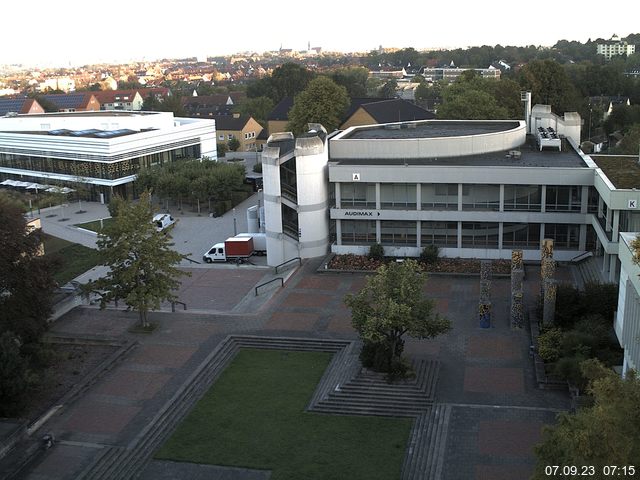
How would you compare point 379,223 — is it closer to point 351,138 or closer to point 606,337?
point 351,138

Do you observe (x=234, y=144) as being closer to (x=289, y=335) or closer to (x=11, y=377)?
(x=289, y=335)

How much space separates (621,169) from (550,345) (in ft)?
46.9

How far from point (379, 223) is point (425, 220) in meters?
2.47

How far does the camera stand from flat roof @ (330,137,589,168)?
1502 inches

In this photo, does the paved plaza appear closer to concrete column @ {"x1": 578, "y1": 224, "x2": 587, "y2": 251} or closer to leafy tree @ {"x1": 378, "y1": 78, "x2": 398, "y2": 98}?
concrete column @ {"x1": 578, "y1": 224, "x2": 587, "y2": 251}

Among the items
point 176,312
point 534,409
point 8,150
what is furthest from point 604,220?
point 8,150

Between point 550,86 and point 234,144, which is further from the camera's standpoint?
point 234,144

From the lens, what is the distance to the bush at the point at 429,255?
3691 centimetres

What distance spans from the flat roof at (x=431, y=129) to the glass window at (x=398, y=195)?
628cm

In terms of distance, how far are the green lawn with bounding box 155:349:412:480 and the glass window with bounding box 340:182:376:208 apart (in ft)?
48.1

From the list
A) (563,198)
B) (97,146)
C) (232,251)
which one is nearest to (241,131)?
(97,146)

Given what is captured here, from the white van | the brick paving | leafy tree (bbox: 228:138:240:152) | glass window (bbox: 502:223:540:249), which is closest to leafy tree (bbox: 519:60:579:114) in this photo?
leafy tree (bbox: 228:138:240:152)

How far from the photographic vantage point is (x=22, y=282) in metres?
25.9

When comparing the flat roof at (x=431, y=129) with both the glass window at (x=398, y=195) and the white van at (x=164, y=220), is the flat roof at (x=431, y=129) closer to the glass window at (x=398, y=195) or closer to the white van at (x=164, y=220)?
the glass window at (x=398, y=195)
